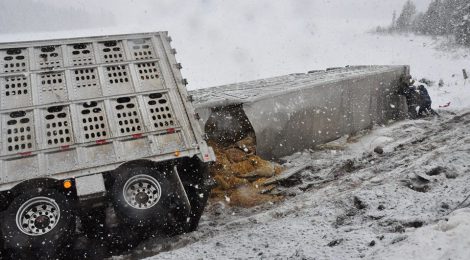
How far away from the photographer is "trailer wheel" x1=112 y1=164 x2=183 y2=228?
4902mm

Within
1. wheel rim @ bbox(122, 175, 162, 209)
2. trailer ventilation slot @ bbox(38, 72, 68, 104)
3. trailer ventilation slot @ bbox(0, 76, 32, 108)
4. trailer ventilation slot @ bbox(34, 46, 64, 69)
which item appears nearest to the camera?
wheel rim @ bbox(122, 175, 162, 209)

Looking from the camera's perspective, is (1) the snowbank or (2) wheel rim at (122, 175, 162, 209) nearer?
(1) the snowbank

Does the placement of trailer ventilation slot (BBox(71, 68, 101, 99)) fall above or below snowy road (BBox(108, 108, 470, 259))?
above

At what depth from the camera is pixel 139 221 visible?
4922 mm

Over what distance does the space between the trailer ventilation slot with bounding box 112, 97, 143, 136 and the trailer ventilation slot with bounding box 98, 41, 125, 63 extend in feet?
2.68

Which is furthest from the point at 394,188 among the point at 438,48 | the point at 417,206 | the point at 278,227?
the point at 438,48

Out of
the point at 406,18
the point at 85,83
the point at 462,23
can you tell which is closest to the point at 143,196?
the point at 85,83

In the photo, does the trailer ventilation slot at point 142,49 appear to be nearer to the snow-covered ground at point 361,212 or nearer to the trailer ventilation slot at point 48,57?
the trailer ventilation slot at point 48,57

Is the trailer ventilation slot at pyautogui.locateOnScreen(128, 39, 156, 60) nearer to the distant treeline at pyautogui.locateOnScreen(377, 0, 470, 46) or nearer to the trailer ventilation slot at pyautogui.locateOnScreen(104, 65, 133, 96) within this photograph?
the trailer ventilation slot at pyautogui.locateOnScreen(104, 65, 133, 96)

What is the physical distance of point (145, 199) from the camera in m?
5.07

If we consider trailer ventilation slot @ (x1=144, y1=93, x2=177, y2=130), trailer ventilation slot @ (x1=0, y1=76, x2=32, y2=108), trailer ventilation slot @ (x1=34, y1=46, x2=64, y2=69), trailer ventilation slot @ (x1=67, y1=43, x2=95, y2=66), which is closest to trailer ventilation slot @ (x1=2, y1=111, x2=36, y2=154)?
trailer ventilation slot @ (x1=0, y1=76, x2=32, y2=108)

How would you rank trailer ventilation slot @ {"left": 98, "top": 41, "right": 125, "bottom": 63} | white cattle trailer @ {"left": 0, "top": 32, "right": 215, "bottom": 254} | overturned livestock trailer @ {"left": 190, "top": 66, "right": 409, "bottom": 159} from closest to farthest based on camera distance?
1. white cattle trailer @ {"left": 0, "top": 32, "right": 215, "bottom": 254}
2. trailer ventilation slot @ {"left": 98, "top": 41, "right": 125, "bottom": 63}
3. overturned livestock trailer @ {"left": 190, "top": 66, "right": 409, "bottom": 159}

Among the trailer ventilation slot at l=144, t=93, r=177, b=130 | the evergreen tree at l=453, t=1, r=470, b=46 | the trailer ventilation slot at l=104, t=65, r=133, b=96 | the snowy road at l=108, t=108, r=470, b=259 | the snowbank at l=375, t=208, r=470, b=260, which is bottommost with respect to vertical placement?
the snowbank at l=375, t=208, r=470, b=260

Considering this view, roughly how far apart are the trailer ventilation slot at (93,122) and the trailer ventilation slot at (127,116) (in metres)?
0.17
